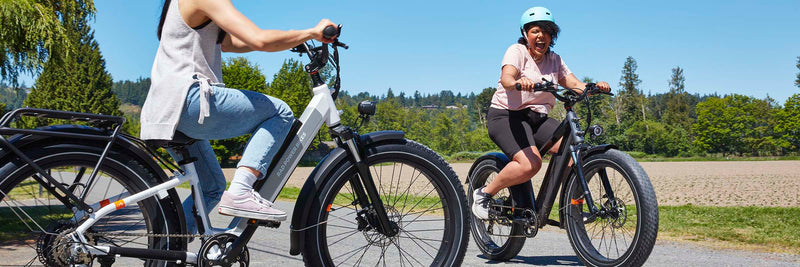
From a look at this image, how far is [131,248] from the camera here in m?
2.91

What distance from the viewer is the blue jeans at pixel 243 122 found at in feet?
9.25

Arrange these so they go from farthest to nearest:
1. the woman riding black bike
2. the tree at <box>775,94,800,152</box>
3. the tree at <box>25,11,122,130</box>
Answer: the tree at <box>775,94,800,152</box>, the tree at <box>25,11,122,130</box>, the woman riding black bike

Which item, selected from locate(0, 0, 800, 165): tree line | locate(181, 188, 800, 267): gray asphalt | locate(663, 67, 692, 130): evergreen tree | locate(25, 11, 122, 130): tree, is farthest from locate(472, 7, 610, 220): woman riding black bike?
locate(663, 67, 692, 130): evergreen tree

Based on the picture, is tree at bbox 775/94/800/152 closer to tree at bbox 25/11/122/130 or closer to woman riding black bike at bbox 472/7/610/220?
tree at bbox 25/11/122/130

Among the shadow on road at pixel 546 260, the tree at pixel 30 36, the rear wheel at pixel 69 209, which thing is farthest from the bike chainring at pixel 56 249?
the tree at pixel 30 36

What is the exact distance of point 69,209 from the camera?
2.81 metres

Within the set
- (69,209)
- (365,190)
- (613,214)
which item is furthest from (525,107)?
(69,209)

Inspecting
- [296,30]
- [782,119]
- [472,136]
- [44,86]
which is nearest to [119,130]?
[296,30]

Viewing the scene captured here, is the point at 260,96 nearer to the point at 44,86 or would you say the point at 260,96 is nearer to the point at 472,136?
the point at 44,86

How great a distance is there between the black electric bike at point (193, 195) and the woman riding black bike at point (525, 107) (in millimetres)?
1325

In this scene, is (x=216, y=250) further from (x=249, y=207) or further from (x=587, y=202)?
(x=587, y=202)

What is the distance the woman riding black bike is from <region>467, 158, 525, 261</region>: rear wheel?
0.23 meters

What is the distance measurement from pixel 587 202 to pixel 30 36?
7.35m

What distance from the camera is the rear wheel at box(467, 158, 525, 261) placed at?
195 inches
